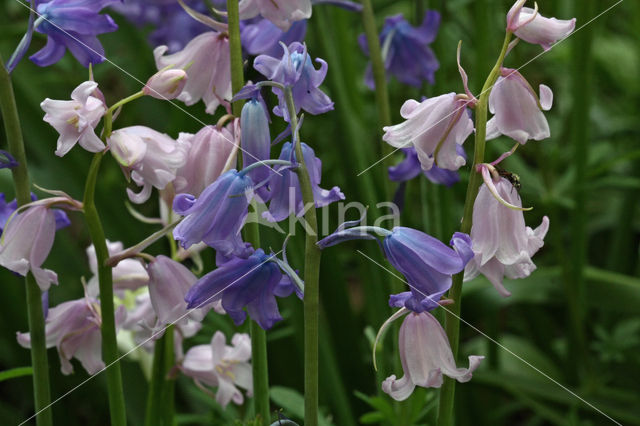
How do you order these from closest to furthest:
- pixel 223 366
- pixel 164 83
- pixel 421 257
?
pixel 421 257 < pixel 164 83 < pixel 223 366

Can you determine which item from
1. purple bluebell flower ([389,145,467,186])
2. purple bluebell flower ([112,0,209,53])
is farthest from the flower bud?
purple bluebell flower ([112,0,209,53])

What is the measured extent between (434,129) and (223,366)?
46cm

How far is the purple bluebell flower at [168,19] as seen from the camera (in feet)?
5.85

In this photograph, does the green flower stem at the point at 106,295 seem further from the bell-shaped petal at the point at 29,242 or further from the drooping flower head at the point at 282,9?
the drooping flower head at the point at 282,9

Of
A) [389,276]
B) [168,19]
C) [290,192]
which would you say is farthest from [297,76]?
[168,19]

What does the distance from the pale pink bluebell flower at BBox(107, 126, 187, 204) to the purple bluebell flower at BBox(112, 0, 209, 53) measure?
3.09 ft

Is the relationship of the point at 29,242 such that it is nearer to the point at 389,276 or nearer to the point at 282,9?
the point at 282,9

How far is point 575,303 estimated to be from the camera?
Result: 1.68 meters

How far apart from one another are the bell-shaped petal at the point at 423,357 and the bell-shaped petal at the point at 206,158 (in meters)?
0.24

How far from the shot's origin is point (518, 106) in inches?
28.5

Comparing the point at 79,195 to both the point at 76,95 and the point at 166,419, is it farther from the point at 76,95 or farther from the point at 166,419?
the point at 76,95

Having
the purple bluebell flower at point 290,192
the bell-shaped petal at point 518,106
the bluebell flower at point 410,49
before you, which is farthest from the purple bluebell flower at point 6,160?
the bluebell flower at point 410,49

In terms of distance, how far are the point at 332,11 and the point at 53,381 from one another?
0.98 m

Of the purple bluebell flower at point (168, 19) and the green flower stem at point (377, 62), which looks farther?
the purple bluebell flower at point (168, 19)
